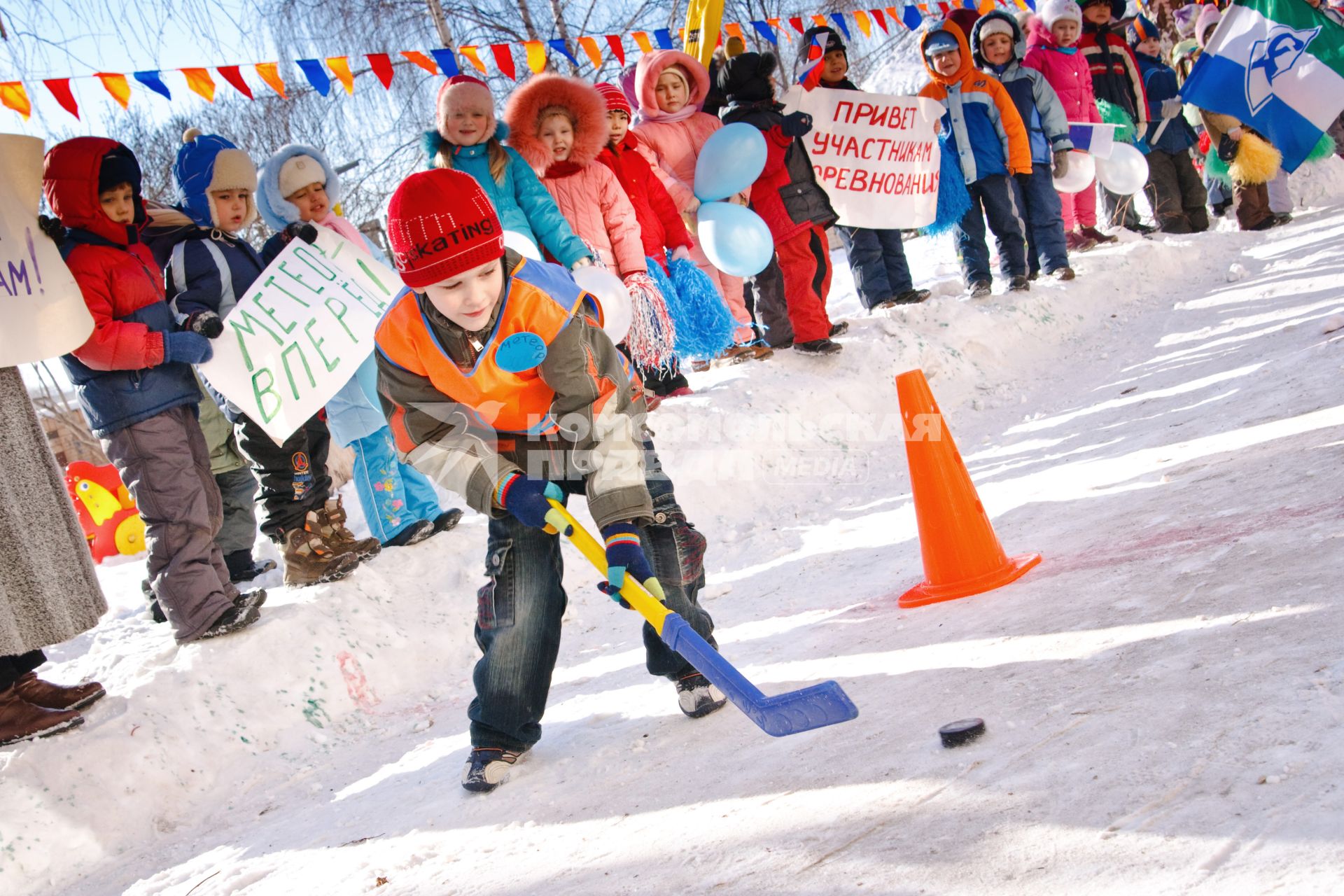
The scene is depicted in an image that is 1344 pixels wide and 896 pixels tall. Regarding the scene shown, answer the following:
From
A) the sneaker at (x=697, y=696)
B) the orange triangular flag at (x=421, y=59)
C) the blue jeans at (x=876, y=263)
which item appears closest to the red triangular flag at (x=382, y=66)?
the orange triangular flag at (x=421, y=59)

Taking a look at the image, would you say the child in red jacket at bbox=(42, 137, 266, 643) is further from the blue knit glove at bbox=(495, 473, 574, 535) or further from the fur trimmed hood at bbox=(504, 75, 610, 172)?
the fur trimmed hood at bbox=(504, 75, 610, 172)

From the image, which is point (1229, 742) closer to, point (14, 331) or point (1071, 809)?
point (1071, 809)

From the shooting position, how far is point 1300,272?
277 inches

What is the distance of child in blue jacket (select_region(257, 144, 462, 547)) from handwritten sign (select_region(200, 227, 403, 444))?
5.1 inches

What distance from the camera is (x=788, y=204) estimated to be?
20.9 feet

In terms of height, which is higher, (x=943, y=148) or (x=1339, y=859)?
(x=943, y=148)

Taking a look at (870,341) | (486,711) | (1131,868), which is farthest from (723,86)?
(1131,868)

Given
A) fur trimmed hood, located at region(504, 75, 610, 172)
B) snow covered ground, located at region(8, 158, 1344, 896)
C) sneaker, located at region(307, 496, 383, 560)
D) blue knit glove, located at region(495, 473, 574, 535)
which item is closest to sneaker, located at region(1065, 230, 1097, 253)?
snow covered ground, located at region(8, 158, 1344, 896)

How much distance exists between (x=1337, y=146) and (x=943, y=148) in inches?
255

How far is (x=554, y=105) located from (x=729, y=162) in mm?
1053

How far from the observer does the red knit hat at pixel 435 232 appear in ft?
8.02

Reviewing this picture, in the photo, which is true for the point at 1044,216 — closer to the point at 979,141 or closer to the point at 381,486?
the point at 979,141

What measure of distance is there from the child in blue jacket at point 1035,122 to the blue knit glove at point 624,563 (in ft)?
20.9

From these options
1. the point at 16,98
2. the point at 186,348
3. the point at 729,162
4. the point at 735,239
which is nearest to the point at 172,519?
the point at 186,348
